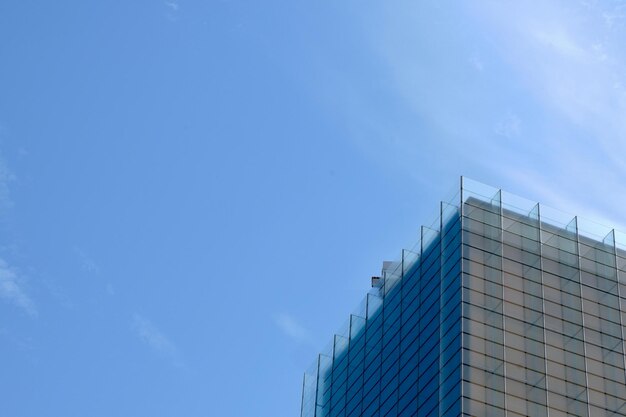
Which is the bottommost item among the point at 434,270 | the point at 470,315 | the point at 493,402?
the point at 493,402

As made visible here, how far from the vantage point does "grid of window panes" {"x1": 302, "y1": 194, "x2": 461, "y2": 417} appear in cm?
8438

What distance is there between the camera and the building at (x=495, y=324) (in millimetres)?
83125

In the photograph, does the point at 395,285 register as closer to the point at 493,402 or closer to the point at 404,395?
the point at 404,395

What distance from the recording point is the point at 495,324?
282 feet

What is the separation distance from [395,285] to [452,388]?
56.2 ft

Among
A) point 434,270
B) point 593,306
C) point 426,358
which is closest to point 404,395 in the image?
point 426,358

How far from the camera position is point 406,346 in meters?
90.9

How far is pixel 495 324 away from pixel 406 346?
311 inches

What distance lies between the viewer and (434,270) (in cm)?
9112

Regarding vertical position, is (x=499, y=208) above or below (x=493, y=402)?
above

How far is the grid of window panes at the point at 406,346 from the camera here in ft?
277

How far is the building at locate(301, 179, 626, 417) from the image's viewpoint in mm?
83125

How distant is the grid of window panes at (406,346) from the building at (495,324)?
0.37ft

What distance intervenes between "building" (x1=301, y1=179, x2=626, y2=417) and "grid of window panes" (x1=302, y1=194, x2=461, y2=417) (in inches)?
4.5
